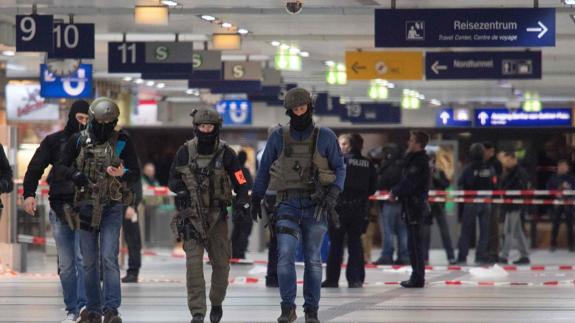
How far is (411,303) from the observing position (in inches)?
619

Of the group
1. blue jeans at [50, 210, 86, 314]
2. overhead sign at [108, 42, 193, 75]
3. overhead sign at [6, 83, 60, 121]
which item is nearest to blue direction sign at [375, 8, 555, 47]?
overhead sign at [108, 42, 193, 75]

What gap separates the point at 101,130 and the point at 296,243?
182cm

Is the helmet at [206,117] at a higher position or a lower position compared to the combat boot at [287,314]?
higher

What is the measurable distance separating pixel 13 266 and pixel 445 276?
6299 mm

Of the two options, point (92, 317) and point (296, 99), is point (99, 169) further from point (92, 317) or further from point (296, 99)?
point (296, 99)

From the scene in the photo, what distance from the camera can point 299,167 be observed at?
1240 centimetres

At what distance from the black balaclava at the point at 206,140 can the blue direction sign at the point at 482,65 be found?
1383 centimetres

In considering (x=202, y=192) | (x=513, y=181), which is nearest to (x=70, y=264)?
(x=202, y=192)

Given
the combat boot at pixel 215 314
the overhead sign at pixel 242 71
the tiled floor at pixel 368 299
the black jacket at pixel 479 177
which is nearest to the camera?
the combat boot at pixel 215 314

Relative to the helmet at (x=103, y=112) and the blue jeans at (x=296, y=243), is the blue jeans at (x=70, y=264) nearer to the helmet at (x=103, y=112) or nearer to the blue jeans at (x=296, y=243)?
the helmet at (x=103, y=112)

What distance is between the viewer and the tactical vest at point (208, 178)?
12.3 m

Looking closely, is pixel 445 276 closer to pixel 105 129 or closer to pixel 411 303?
pixel 411 303

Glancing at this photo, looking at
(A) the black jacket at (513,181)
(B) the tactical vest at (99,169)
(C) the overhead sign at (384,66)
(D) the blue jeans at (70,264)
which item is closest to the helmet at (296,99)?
(B) the tactical vest at (99,169)

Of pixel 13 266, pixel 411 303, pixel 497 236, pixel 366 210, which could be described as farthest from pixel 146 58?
pixel 411 303
